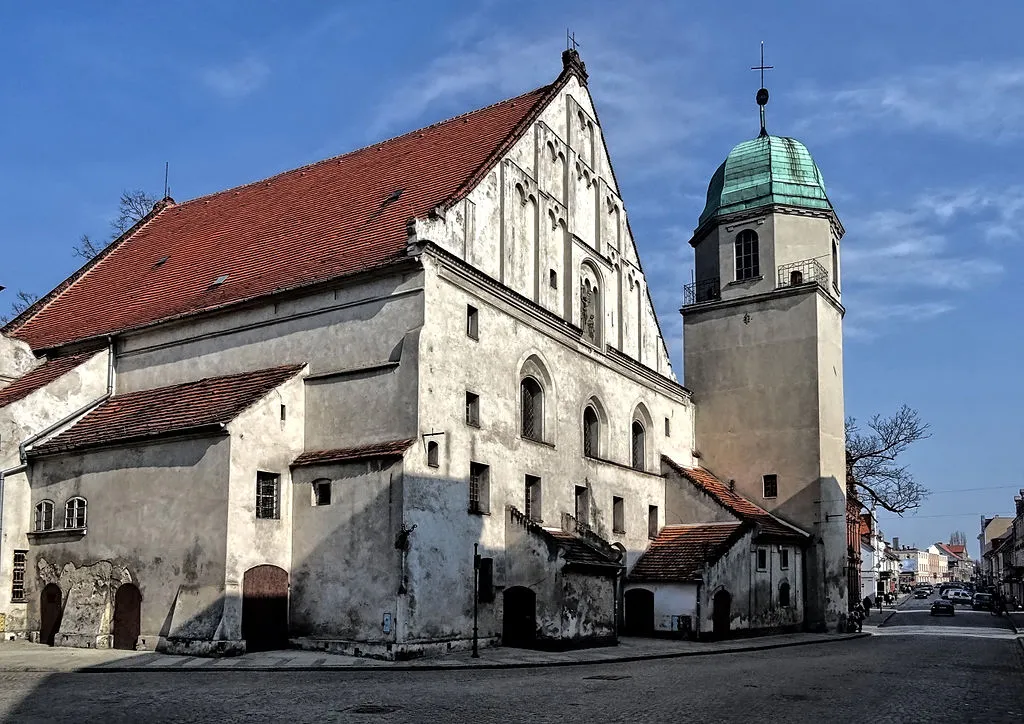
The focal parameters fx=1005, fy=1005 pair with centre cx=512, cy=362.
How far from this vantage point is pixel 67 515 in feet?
82.7

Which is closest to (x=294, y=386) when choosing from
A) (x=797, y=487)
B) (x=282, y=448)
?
(x=282, y=448)

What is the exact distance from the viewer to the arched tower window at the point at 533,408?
91.0 ft

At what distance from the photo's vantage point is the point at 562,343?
95.9ft

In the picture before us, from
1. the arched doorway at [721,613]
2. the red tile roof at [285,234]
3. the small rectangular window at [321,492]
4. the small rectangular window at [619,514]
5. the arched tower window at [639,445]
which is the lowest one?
the arched doorway at [721,613]

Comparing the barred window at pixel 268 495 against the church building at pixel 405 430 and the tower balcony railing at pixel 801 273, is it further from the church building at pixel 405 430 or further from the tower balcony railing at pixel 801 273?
the tower balcony railing at pixel 801 273

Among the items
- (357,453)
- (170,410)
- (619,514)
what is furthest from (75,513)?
(619,514)

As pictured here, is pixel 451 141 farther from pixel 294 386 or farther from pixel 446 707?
pixel 446 707

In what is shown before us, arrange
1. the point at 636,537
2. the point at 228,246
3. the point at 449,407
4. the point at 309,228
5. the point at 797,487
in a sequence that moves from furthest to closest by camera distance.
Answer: the point at 797,487 < the point at 636,537 < the point at 228,246 < the point at 309,228 < the point at 449,407

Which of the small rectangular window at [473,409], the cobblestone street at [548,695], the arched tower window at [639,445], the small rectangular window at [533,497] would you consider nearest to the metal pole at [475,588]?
the cobblestone street at [548,695]

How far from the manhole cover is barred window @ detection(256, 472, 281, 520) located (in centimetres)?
945

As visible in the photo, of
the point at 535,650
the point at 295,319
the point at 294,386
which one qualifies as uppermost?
the point at 295,319

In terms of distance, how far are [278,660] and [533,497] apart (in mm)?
8940

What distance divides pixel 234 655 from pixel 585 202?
57.4 feet

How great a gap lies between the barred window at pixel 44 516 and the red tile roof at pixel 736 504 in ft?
64.7
